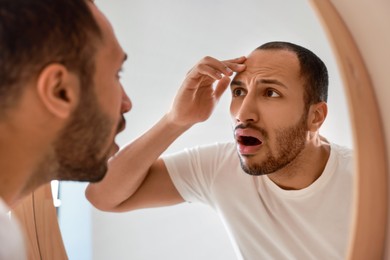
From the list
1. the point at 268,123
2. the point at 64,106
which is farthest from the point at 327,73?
the point at 64,106

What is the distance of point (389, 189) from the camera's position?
1.49ft

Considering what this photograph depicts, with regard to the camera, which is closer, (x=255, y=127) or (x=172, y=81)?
(x=255, y=127)

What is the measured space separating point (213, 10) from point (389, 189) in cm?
44

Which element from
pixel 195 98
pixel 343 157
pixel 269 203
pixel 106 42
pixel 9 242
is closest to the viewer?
pixel 9 242

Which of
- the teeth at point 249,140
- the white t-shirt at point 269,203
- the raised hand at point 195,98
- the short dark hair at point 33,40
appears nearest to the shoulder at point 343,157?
the white t-shirt at point 269,203

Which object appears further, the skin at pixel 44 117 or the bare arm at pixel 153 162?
the bare arm at pixel 153 162

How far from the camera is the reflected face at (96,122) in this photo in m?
0.45

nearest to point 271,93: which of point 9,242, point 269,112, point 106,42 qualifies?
point 269,112

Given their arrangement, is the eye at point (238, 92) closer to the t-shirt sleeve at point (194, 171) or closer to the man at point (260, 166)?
the man at point (260, 166)

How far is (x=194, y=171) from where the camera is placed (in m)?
0.78

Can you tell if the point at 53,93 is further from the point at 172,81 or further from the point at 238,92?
the point at 172,81

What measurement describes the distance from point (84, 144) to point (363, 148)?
284mm

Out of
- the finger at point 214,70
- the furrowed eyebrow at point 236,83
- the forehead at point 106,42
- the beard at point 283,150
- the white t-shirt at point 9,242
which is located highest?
the finger at point 214,70

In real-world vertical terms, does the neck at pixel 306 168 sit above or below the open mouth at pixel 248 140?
below
